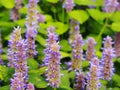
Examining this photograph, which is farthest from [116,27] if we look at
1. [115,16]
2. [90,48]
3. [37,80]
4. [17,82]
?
[17,82]

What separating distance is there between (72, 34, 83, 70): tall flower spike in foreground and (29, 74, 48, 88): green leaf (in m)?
0.28

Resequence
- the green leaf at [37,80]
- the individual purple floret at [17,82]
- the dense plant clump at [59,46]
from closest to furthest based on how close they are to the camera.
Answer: the individual purple floret at [17,82]
the dense plant clump at [59,46]
the green leaf at [37,80]

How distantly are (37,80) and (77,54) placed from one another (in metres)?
0.33

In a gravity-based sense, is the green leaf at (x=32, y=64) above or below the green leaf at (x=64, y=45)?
below

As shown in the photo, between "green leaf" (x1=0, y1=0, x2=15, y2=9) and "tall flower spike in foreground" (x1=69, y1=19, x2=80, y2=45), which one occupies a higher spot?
"green leaf" (x1=0, y1=0, x2=15, y2=9)

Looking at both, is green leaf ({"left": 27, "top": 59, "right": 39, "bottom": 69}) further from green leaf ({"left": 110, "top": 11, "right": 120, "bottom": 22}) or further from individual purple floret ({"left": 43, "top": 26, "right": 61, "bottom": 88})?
green leaf ({"left": 110, "top": 11, "right": 120, "bottom": 22})

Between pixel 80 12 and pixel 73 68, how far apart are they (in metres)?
0.89

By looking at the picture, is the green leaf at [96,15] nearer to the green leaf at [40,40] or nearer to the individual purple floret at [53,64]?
the green leaf at [40,40]

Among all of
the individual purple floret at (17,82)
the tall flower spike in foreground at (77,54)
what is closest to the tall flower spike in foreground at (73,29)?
the tall flower spike in foreground at (77,54)

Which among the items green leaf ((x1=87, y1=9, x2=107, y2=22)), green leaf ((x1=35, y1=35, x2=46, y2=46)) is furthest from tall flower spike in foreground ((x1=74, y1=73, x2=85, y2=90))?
green leaf ((x1=87, y1=9, x2=107, y2=22))

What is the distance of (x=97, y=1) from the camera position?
151 inches

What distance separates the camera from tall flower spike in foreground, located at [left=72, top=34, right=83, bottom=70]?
104 inches

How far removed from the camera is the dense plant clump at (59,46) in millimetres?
2314

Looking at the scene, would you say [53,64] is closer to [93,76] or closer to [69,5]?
[93,76]
